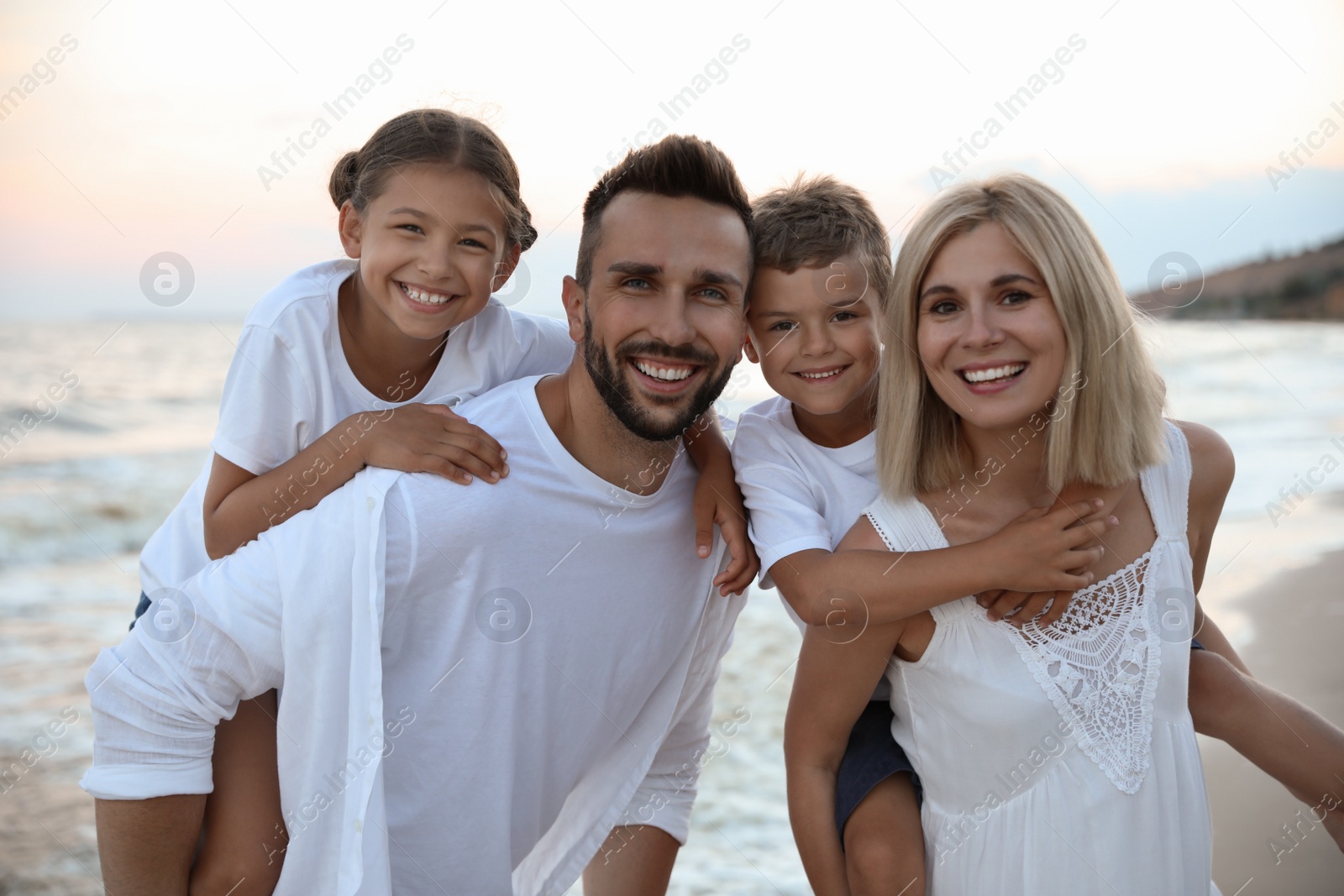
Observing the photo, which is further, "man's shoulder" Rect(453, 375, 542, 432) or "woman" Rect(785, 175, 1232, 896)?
"man's shoulder" Rect(453, 375, 542, 432)

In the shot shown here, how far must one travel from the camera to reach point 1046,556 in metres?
2.35

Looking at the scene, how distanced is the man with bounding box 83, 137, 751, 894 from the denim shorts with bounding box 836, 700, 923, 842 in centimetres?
Answer: 62

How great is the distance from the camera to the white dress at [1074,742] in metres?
2.40

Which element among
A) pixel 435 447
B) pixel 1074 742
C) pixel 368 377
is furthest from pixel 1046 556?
pixel 368 377

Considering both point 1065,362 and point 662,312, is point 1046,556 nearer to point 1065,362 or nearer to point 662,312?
point 1065,362

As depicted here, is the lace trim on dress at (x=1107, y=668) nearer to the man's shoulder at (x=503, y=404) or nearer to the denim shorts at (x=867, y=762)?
the denim shorts at (x=867, y=762)

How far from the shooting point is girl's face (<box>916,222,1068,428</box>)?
244 cm

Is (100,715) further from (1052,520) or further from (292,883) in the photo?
(1052,520)

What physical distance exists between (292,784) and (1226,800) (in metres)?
4.10

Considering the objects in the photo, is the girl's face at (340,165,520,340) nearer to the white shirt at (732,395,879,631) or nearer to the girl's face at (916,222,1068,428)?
the white shirt at (732,395,879,631)

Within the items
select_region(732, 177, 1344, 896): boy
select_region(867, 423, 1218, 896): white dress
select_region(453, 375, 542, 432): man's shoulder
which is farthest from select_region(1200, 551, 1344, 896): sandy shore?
select_region(453, 375, 542, 432): man's shoulder

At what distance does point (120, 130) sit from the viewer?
682 inches

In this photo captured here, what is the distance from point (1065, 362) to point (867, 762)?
3.78 ft

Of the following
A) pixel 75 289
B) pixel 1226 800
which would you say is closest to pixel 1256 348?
pixel 1226 800
